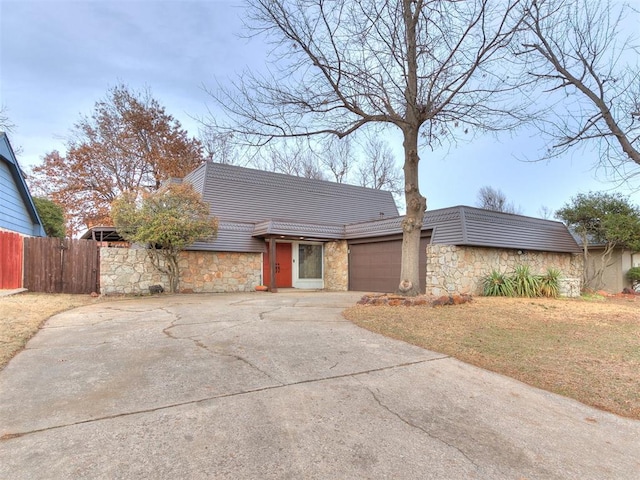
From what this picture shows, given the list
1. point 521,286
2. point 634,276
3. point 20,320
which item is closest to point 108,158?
point 20,320

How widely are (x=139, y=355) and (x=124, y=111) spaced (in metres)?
22.2

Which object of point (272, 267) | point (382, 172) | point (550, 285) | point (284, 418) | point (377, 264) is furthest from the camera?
point (382, 172)

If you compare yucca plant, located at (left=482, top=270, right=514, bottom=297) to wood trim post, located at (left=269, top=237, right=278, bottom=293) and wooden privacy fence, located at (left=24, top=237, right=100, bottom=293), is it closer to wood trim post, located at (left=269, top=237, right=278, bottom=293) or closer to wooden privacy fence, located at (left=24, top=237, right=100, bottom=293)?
wood trim post, located at (left=269, top=237, right=278, bottom=293)

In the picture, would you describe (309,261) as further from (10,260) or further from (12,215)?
(12,215)

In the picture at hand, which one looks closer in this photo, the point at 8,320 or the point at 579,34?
the point at 8,320

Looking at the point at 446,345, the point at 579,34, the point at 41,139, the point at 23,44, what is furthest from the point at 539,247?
the point at 41,139

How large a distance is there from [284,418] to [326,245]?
14227 mm

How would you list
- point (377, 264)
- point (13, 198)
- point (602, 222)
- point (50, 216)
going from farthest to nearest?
point (50, 216)
point (377, 264)
point (602, 222)
point (13, 198)

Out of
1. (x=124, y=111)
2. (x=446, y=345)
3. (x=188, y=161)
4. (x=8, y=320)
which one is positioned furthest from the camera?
(x=188, y=161)

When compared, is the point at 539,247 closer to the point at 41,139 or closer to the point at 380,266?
the point at 380,266

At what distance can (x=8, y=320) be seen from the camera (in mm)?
6156

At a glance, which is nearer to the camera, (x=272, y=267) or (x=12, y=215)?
(x=12, y=215)

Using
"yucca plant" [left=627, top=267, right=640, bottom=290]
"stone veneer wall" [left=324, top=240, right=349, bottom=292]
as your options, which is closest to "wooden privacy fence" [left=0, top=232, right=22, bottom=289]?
"stone veneer wall" [left=324, top=240, right=349, bottom=292]

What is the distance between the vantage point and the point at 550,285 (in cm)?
1151
